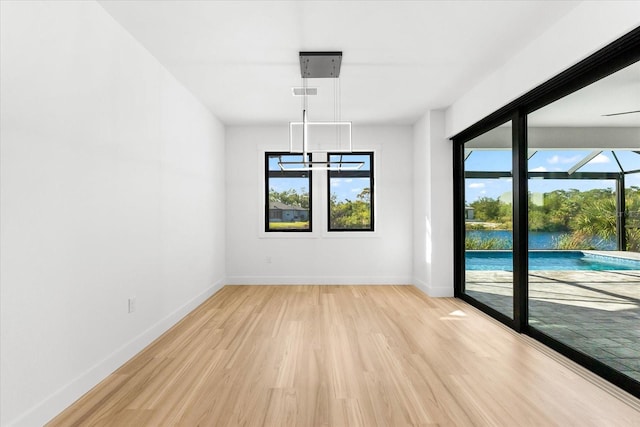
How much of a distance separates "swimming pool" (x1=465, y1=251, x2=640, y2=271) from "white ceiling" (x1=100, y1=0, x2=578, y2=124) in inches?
72.8

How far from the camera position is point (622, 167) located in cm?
240

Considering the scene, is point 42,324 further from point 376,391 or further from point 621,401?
point 621,401

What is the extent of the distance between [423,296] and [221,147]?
388 centimetres

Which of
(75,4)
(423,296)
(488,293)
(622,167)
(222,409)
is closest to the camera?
(222,409)

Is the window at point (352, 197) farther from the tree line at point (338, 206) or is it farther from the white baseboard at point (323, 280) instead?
the white baseboard at point (323, 280)

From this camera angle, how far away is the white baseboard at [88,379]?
1875 millimetres

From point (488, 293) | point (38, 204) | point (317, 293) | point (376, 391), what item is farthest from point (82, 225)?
point (488, 293)

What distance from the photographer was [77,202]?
88.3 inches

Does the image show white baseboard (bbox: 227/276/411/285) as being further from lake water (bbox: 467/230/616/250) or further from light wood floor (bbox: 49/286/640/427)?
light wood floor (bbox: 49/286/640/427)

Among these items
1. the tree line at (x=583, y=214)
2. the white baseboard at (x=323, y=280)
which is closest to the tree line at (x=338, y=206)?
the white baseboard at (x=323, y=280)

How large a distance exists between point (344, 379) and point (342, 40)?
273 centimetres

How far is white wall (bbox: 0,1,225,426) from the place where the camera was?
178cm

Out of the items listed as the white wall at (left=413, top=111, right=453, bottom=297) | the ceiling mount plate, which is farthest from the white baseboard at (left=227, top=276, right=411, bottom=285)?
the ceiling mount plate

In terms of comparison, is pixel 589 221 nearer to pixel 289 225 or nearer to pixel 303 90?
pixel 303 90
